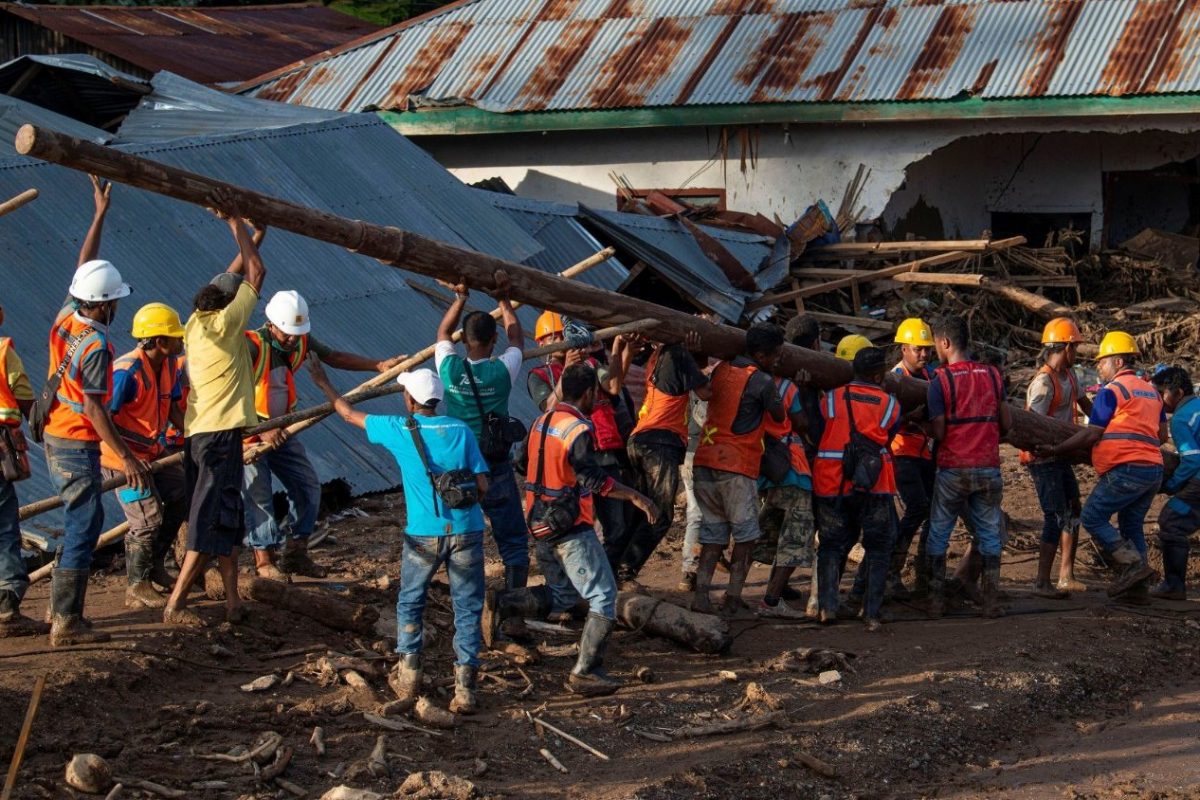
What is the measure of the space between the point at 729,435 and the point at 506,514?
60.3 inches

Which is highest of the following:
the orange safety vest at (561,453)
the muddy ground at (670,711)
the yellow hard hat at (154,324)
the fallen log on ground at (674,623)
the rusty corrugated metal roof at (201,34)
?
the rusty corrugated metal roof at (201,34)

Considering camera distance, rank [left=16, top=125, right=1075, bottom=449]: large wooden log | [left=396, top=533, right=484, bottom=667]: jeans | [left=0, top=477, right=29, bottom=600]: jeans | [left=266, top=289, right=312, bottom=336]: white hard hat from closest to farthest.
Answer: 1. [left=16, top=125, right=1075, bottom=449]: large wooden log
2. [left=396, top=533, right=484, bottom=667]: jeans
3. [left=0, top=477, right=29, bottom=600]: jeans
4. [left=266, top=289, right=312, bottom=336]: white hard hat

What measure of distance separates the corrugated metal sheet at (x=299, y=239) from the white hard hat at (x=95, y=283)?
2.55 m

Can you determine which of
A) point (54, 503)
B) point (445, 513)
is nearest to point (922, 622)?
point (445, 513)

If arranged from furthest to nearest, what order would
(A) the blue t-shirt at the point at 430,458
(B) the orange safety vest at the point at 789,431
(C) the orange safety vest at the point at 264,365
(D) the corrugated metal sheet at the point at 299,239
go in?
(D) the corrugated metal sheet at the point at 299,239 < (B) the orange safety vest at the point at 789,431 < (C) the orange safety vest at the point at 264,365 < (A) the blue t-shirt at the point at 430,458

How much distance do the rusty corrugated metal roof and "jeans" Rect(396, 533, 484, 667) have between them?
17.1m

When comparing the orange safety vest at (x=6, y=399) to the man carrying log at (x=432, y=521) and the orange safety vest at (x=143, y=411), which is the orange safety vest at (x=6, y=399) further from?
the man carrying log at (x=432, y=521)

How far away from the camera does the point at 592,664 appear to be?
26.3 ft

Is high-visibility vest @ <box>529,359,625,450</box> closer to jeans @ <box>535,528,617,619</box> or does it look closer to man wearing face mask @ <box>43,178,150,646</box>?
jeans @ <box>535,528,617,619</box>

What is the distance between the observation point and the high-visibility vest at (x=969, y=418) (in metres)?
9.61

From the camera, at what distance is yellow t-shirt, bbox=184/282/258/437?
798 centimetres

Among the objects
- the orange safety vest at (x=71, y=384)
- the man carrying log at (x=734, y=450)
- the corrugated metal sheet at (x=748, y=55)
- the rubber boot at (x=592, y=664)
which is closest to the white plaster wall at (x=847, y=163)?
the corrugated metal sheet at (x=748, y=55)

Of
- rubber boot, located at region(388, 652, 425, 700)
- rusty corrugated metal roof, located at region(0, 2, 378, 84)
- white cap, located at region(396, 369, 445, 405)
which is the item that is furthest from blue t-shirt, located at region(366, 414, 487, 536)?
rusty corrugated metal roof, located at region(0, 2, 378, 84)

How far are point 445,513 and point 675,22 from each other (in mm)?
15266
